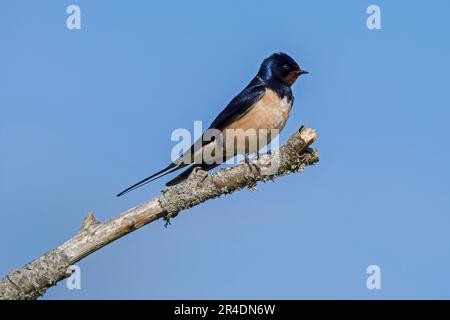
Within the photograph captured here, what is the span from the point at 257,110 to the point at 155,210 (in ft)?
8.42

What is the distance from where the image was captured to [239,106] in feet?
30.8

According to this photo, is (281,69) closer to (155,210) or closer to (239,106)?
(239,106)

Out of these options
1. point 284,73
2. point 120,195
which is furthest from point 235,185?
point 284,73

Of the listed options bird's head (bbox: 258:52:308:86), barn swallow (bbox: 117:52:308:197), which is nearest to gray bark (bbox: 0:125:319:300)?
barn swallow (bbox: 117:52:308:197)

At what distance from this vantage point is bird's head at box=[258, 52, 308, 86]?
9.78m

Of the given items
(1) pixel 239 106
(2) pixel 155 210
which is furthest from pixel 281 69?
(2) pixel 155 210

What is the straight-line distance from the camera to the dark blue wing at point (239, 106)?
9367 mm

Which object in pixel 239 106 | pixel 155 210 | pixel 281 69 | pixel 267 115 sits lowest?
pixel 155 210

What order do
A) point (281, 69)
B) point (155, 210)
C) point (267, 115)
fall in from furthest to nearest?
1. point (281, 69)
2. point (267, 115)
3. point (155, 210)

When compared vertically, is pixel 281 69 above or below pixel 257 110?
above

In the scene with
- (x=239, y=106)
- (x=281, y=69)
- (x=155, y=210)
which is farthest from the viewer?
(x=281, y=69)

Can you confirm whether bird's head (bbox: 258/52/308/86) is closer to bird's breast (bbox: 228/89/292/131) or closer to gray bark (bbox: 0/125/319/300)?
bird's breast (bbox: 228/89/292/131)
